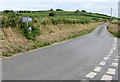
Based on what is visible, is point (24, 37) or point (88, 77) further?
point (24, 37)

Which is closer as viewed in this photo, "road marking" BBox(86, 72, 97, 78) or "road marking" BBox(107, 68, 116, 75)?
"road marking" BBox(86, 72, 97, 78)

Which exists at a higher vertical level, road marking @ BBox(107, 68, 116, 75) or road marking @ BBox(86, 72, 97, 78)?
road marking @ BBox(86, 72, 97, 78)

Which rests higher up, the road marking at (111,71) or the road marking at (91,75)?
the road marking at (91,75)

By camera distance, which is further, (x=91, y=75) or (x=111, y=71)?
(x=111, y=71)

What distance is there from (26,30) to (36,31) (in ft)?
7.39

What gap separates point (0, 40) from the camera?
11.2 metres

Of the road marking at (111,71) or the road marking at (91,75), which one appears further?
the road marking at (111,71)

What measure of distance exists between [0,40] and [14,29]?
2.97 meters

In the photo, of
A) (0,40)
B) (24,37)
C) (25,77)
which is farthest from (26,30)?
(25,77)

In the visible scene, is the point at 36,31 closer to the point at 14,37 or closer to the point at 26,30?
the point at 26,30

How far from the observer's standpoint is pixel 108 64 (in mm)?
7551

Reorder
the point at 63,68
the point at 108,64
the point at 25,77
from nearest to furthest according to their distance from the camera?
the point at 25,77, the point at 63,68, the point at 108,64

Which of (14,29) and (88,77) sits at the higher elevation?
(14,29)

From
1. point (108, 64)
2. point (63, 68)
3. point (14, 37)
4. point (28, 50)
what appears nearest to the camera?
point (63, 68)
